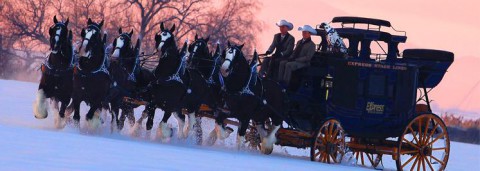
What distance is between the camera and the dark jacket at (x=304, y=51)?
19.6 m

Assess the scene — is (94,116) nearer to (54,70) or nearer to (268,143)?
(54,70)

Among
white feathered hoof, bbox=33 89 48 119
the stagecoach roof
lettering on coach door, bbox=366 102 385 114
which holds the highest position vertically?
the stagecoach roof

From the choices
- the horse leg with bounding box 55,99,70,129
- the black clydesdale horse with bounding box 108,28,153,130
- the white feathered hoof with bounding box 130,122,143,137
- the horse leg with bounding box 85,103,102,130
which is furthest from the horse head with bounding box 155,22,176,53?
the white feathered hoof with bounding box 130,122,143,137

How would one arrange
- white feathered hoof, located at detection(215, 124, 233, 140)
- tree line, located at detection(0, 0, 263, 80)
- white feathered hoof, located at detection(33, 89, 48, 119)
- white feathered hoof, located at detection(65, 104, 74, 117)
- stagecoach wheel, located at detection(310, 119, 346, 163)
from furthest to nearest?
tree line, located at detection(0, 0, 263, 80)
white feathered hoof, located at detection(65, 104, 74, 117)
white feathered hoof, located at detection(215, 124, 233, 140)
white feathered hoof, located at detection(33, 89, 48, 119)
stagecoach wheel, located at detection(310, 119, 346, 163)

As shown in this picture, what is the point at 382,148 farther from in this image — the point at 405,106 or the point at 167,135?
the point at 167,135

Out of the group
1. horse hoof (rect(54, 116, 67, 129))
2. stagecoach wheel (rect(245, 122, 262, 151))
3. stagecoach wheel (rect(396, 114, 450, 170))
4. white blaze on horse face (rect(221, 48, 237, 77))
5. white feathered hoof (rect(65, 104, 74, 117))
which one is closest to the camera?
white blaze on horse face (rect(221, 48, 237, 77))

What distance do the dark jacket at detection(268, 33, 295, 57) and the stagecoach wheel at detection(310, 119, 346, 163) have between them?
145 cm


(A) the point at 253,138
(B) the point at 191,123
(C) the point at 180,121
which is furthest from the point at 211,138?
(C) the point at 180,121

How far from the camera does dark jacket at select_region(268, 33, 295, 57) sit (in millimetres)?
20125

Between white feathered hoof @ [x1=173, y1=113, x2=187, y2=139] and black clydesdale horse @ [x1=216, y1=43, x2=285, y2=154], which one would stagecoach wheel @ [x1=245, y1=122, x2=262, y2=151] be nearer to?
black clydesdale horse @ [x1=216, y1=43, x2=285, y2=154]

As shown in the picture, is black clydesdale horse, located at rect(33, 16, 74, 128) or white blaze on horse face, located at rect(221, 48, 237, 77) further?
black clydesdale horse, located at rect(33, 16, 74, 128)

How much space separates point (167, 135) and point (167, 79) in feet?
2.95

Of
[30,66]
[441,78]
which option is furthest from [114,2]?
[441,78]

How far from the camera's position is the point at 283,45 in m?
20.2
